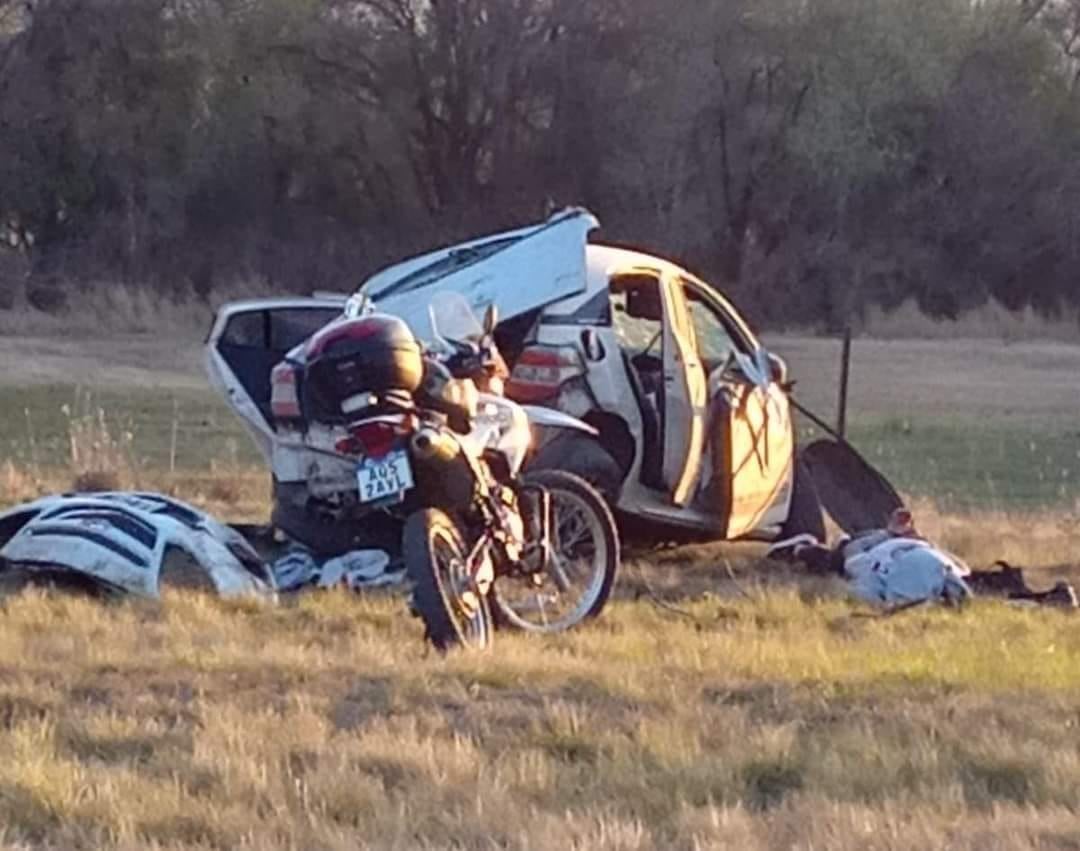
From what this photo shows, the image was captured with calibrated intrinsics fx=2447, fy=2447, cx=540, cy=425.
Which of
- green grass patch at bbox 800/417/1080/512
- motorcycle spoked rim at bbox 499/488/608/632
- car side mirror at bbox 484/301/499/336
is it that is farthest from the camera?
green grass patch at bbox 800/417/1080/512

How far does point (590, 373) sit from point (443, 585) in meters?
3.03

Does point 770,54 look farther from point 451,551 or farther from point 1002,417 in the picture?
point 451,551

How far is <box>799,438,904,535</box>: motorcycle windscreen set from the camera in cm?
1351

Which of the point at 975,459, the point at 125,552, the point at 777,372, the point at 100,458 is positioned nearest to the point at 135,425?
the point at 100,458

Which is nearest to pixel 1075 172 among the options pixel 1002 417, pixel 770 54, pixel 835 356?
pixel 770 54

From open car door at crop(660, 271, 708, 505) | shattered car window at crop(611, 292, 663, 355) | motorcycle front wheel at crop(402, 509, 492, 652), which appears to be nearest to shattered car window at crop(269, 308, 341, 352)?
shattered car window at crop(611, 292, 663, 355)

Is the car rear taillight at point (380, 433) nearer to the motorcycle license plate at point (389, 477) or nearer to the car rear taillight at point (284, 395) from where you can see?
the motorcycle license plate at point (389, 477)

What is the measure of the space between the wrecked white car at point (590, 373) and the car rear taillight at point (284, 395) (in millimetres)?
23

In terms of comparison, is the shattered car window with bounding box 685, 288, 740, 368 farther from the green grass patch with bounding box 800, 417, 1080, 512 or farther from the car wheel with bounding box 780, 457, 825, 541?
the green grass patch with bounding box 800, 417, 1080, 512

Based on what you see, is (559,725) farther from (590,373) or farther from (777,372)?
(777,372)

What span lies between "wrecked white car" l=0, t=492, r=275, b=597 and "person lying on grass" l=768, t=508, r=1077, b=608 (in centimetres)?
289

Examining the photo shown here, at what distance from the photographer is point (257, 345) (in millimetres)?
12336

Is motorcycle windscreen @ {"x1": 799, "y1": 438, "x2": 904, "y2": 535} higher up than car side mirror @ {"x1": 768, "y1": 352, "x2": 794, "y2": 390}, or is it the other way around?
car side mirror @ {"x1": 768, "y1": 352, "x2": 794, "y2": 390}

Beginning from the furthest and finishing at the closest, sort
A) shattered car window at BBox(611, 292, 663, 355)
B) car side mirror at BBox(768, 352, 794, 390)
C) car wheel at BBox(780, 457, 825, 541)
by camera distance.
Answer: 1. car wheel at BBox(780, 457, 825, 541)
2. car side mirror at BBox(768, 352, 794, 390)
3. shattered car window at BBox(611, 292, 663, 355)
